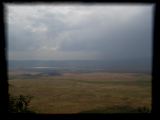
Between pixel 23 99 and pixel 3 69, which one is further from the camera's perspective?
pixel 23 99

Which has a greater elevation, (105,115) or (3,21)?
(3,21)

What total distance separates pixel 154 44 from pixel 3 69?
118 cm

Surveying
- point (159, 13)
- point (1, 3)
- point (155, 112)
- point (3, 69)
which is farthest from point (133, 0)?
point (3, 69)

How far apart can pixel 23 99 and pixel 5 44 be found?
992 mm

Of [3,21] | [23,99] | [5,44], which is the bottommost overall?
[23,99]

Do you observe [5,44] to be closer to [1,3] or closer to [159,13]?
[1,3]

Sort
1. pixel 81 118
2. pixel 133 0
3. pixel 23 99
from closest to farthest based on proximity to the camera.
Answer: pixel 133 0 → pixel 81 118 → pixel 23 99

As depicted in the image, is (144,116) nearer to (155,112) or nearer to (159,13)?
(155,112)

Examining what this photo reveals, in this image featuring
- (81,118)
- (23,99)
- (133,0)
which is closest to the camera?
(133,0)

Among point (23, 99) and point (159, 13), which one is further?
point (23, 99)

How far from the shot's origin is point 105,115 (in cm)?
201

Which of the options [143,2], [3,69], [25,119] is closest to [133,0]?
[143,2]

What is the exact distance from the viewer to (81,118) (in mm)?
2018

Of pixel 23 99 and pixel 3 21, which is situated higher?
pixel 3 21
